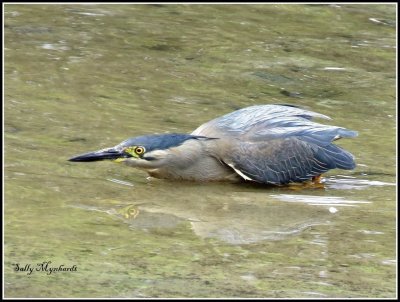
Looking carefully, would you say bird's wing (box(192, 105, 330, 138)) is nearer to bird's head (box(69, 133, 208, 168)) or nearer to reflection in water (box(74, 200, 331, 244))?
bird's head (box(69, 133, 208, 168))

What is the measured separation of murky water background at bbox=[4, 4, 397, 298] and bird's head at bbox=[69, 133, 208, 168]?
16 centimetres

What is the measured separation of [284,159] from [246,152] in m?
0.29

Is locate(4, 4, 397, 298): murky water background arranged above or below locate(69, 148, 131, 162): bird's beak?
below

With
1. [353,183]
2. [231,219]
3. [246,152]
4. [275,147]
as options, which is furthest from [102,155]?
[353,183]

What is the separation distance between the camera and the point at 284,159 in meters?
7.15

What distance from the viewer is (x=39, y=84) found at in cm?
881

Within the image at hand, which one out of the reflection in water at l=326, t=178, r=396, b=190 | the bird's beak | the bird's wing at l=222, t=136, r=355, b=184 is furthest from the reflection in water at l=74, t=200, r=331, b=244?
the reflection in water at l=326, t=178, r=396, b=190

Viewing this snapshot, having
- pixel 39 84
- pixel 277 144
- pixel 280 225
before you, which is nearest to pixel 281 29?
pixel 39 84

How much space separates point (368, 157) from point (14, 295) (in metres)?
3.66

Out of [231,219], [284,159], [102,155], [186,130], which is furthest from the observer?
[186,130]

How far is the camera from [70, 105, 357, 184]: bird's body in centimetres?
708

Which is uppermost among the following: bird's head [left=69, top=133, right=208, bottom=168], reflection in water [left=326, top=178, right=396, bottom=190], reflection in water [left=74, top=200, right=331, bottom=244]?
bird's head [left=69, top=133, right=208, bottom=168]

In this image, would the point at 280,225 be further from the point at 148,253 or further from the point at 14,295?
the point at 14,295

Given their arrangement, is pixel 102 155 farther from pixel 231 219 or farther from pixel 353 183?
pixel 353 183
